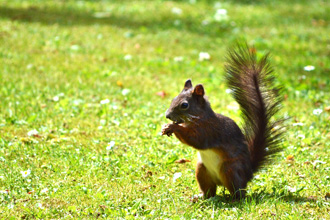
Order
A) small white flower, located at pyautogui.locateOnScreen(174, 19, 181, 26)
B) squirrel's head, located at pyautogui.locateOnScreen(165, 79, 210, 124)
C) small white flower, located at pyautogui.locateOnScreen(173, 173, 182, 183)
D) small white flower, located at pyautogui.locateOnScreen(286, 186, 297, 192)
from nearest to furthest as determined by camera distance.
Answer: squirrel's head, located at pyautogui.locateOnScreen(165, 79, 210, 124)
small white flower, located at pyautogui.locateOnScreen(286, 186, 297, 192)
small white flower, located at pyautogui.locateOnScreen(173, 173, 182, 183)
small white flower, located at pyautogui.locateOnScreen(174, 19, 181, 26)

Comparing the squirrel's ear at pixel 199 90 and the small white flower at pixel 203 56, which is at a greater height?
the squirrel's ear at pixel 199 90

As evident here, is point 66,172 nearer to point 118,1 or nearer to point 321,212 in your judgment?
point 321,212

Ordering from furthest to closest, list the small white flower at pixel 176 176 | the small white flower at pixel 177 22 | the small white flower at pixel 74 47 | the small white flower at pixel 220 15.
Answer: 1. the small white flower at pixel 220 15
2. the small white flower at pixel 177 22
3. the small white flower at pixel 74 47
4. the small white flower at pixel 176 176

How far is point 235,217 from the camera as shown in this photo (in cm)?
273

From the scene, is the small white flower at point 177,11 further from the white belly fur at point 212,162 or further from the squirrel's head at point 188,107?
the white belly fur at point 212,162

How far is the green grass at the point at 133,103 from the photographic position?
299 cm

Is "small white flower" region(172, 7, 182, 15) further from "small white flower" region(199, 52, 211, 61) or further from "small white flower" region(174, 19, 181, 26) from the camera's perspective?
"small white flower" region(199, 52, 211, 61)

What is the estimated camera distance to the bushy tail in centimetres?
305

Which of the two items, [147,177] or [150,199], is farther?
[147,177]

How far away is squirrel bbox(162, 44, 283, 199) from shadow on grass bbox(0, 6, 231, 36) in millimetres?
4575

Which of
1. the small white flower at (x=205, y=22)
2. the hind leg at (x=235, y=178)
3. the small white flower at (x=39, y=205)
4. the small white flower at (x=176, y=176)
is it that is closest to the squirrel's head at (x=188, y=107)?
the hind leg at (x=235, y=178)

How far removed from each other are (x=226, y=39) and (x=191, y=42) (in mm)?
557

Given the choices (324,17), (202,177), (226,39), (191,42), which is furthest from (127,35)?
(202,177)

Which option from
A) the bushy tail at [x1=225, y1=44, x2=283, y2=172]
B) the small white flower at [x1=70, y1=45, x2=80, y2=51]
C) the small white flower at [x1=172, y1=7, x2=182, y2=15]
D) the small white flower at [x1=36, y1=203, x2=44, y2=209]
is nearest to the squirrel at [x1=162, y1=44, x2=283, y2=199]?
the bushy tail at [x1=225, y1=44, x2=283, y2=172]
